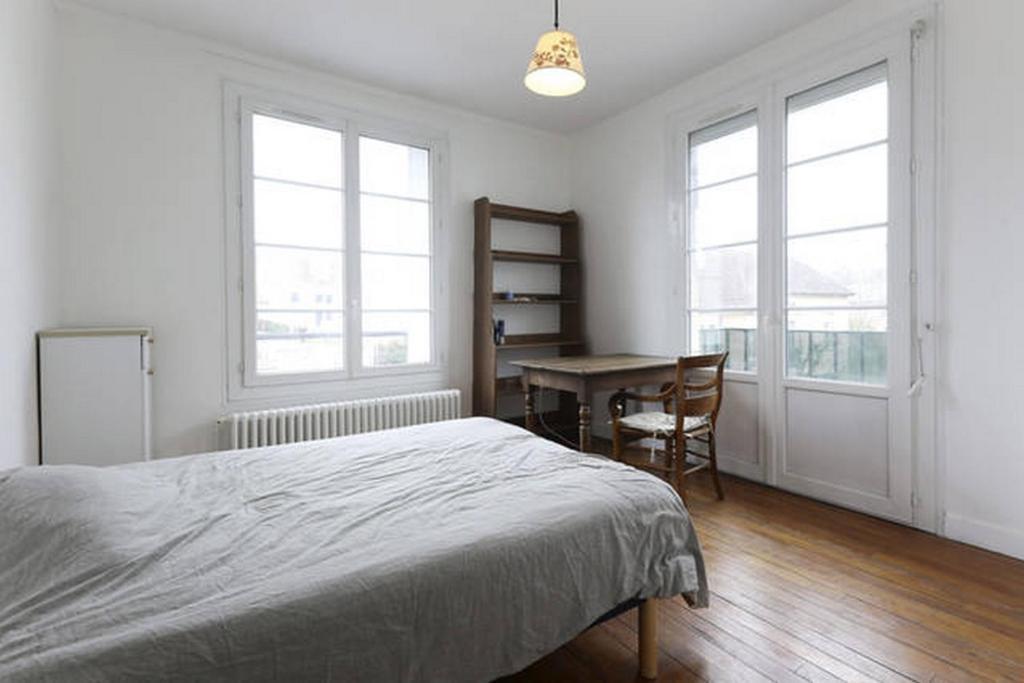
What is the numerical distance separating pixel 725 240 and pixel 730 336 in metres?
0.67

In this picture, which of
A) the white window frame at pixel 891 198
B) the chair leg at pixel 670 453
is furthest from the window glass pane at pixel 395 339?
the white window frame at pixel 891 198

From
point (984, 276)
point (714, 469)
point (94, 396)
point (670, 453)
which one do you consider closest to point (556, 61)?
point (984, 276)

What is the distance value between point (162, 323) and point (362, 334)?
121cm

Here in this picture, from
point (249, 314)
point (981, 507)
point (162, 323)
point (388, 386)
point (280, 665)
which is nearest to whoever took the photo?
point (280, 665)

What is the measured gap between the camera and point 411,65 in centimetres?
341

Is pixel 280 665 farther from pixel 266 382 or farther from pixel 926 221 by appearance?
pixel 926 221

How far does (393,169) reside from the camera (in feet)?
12.8

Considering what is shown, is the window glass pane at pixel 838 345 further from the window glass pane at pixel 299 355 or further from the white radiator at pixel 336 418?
the window glass pane at pixel 299 355

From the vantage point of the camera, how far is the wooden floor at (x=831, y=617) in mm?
1633

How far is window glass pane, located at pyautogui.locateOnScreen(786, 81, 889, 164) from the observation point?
109 inches

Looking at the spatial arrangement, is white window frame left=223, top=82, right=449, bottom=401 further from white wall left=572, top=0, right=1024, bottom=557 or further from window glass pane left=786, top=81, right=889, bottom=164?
white wall left=572, top=0, right=1024, bottom=557

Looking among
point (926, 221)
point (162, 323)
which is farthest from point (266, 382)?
A: point (926, 221)

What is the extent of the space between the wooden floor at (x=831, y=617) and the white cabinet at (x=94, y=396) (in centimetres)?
233

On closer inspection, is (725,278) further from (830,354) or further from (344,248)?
(344,248)
